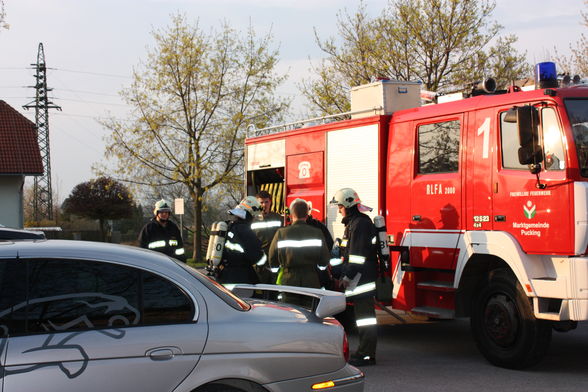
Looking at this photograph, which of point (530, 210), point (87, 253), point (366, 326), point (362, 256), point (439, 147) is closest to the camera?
point (87, 253)

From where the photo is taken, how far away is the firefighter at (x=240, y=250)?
8.17 meters

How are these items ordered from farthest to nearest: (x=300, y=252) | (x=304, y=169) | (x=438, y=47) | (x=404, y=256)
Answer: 1. (x=438, y=47)
2. (x=304, y=169)
3. (x=404, y=256)
4. (x=300, y=252)

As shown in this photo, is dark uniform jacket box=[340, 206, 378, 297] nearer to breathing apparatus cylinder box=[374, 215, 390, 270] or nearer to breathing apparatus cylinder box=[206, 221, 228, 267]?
breathing apparatus cylinder box=[374, 215, 390, 270]

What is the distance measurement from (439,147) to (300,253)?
220cm

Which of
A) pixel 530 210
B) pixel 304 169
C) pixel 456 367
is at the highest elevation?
pixel 304 169

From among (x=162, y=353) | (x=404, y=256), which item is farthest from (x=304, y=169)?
(x=162, y=353)

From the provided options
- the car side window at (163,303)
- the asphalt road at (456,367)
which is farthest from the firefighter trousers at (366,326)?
the car side window at (163,303)

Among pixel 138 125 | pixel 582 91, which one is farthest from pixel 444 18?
pixel 582 91

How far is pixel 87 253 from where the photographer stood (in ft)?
13.3

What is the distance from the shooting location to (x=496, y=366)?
781cm

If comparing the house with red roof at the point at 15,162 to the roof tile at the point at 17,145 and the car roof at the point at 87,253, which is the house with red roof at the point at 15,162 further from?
the car roof at the point at 87,253

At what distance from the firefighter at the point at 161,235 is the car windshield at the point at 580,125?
5.04m

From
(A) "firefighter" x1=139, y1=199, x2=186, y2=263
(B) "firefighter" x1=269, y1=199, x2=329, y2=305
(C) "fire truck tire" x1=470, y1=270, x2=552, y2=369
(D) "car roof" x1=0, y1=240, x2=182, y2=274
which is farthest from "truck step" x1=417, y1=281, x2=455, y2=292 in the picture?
(D) "car roof" x1=0, y1=240, x2=182, y2=274

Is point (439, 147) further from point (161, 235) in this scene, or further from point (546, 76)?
point (161, 235)
